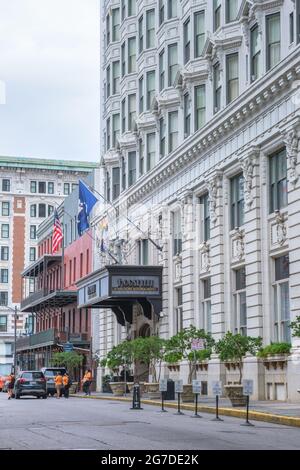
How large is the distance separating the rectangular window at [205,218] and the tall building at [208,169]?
2.9 inches

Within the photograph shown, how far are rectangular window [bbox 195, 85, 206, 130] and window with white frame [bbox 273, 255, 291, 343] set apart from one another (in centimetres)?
1166

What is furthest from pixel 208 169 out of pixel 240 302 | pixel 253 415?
pixel 253 415

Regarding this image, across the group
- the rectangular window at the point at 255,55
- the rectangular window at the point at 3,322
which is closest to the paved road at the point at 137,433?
the rectangular window at the point at 255,55

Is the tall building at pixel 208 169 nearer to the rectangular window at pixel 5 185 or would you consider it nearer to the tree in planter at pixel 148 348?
the tree in planter at pixel 148 348

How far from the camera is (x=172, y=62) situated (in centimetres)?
4966

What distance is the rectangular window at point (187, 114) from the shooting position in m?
46.4

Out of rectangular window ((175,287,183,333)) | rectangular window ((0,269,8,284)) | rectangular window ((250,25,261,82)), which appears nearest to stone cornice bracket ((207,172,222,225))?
rectangular window ((250,25,261,82))

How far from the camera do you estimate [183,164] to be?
46.5 metres

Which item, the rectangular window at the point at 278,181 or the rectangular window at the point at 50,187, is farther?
the rectangular window at the point at 50,187

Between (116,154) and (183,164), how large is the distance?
14.1 meters

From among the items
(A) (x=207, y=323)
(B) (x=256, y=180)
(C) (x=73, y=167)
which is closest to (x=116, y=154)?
(A) (x=207, y=323)

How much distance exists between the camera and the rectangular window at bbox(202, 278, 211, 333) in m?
43.0

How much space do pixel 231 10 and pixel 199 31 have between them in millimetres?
4515
